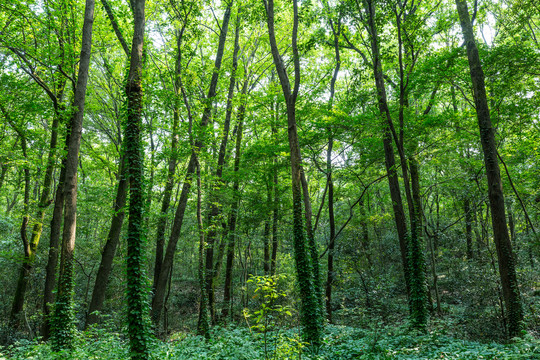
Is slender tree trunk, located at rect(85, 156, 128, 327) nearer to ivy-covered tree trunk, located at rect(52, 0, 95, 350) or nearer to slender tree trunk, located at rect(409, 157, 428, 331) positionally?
ivy-covered tree trunk, located at rect(52, 0, 95, 350)

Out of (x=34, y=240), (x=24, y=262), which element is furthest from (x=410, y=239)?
(x=24, y=262)

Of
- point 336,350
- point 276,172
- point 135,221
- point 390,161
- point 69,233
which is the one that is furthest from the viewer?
point 276,172

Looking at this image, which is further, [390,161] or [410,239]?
[390,161]

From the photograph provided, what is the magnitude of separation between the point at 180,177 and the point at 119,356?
6.34 meters

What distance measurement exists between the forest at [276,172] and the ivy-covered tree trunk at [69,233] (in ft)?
0.14

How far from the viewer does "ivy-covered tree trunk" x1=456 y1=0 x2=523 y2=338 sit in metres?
7.45

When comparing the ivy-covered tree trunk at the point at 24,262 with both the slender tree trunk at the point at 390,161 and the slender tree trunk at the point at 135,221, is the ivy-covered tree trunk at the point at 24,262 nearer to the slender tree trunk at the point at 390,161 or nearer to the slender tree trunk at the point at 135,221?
the slender tree trunk at the point at 135,221

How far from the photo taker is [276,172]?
1520cm

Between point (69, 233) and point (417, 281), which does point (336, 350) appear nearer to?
point (417, 281)

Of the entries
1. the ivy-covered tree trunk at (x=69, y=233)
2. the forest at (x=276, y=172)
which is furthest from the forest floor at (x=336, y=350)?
the ivy-covered tree trunk at (x=69, y=233)

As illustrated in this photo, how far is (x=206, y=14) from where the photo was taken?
15219 mm

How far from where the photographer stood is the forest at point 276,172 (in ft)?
24.0

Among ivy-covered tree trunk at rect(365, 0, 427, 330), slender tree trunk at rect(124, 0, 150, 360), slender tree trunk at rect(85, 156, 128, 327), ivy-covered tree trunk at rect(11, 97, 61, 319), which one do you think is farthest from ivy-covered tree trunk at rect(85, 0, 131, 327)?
ivy-covered tree trunk at rect(365, 0, 427, 330)

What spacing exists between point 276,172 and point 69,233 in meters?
9.37
